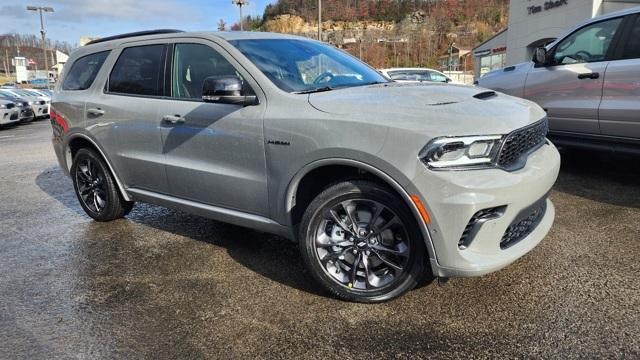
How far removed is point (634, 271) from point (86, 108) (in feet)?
15.8

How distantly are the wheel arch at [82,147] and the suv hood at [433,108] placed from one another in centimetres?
238

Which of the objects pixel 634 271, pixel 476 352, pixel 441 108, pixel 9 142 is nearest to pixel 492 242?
pixel 476 352

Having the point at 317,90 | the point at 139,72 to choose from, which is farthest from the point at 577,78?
the point at 139,72

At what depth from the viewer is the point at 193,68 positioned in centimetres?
384

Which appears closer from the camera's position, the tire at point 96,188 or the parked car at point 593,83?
the tire at point 96,188

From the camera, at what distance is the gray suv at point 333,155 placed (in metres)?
2.61

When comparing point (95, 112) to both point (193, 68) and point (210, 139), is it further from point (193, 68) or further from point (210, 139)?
A: point (210, 139)

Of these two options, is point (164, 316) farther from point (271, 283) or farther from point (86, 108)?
point (86, 108)

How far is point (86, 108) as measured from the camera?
4.67 metres

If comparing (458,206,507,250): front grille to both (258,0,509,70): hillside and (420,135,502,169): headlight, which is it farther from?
(258,0,509,70): hillside

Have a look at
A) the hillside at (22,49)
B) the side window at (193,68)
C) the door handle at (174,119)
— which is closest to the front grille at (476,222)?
the side window at (193,68)

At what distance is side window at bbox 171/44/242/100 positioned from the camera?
362cm

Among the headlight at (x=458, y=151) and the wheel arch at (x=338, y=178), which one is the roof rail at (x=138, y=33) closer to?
the wheel arch at (x=338, y=178)

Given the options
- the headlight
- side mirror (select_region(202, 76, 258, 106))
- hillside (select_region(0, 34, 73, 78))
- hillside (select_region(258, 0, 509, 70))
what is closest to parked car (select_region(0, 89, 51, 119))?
side mirror (select_region(202, 76, 258, 106))
